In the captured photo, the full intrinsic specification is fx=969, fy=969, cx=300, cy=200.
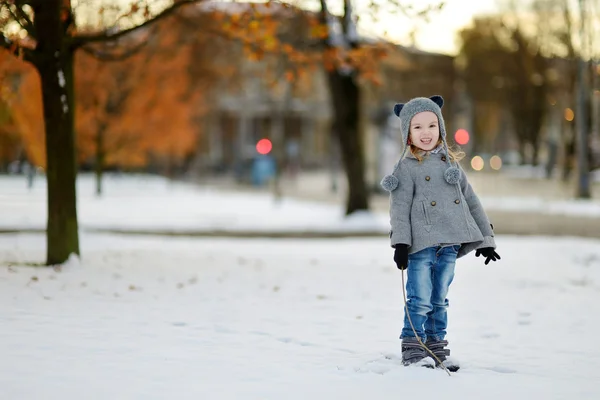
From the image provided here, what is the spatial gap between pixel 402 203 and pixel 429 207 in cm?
18

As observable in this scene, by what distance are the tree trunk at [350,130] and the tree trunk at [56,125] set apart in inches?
469

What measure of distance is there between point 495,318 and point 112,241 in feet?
31.1

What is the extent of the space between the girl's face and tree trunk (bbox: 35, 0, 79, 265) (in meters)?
6.18

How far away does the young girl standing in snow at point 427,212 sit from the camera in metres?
6.30

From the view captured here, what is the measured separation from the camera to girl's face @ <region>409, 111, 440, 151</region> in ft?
20.7

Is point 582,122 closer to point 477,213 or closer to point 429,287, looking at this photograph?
point 477,213

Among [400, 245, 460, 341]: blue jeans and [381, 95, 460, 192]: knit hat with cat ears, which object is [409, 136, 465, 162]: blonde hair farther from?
[400, 245, 460, 341]: blue jeans

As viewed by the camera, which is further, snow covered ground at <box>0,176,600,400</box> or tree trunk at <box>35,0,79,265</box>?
tree trunk at <box>35,0,79,265</box>

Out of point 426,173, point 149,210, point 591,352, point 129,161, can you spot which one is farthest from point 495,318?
point 129,161

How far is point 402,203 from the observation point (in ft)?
20.8

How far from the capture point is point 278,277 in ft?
39.4

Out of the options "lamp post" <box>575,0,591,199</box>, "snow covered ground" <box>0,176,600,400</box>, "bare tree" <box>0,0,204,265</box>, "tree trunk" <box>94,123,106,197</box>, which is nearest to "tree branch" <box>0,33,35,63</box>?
"bare tree" <box>0,0,204,265</box>

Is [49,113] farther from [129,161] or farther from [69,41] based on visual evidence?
[129,161]

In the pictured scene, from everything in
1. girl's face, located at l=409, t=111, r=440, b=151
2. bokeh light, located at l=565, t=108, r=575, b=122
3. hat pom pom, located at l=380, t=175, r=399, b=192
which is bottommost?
hat pom pom, located at l=380, t=175, r=399, b=192
